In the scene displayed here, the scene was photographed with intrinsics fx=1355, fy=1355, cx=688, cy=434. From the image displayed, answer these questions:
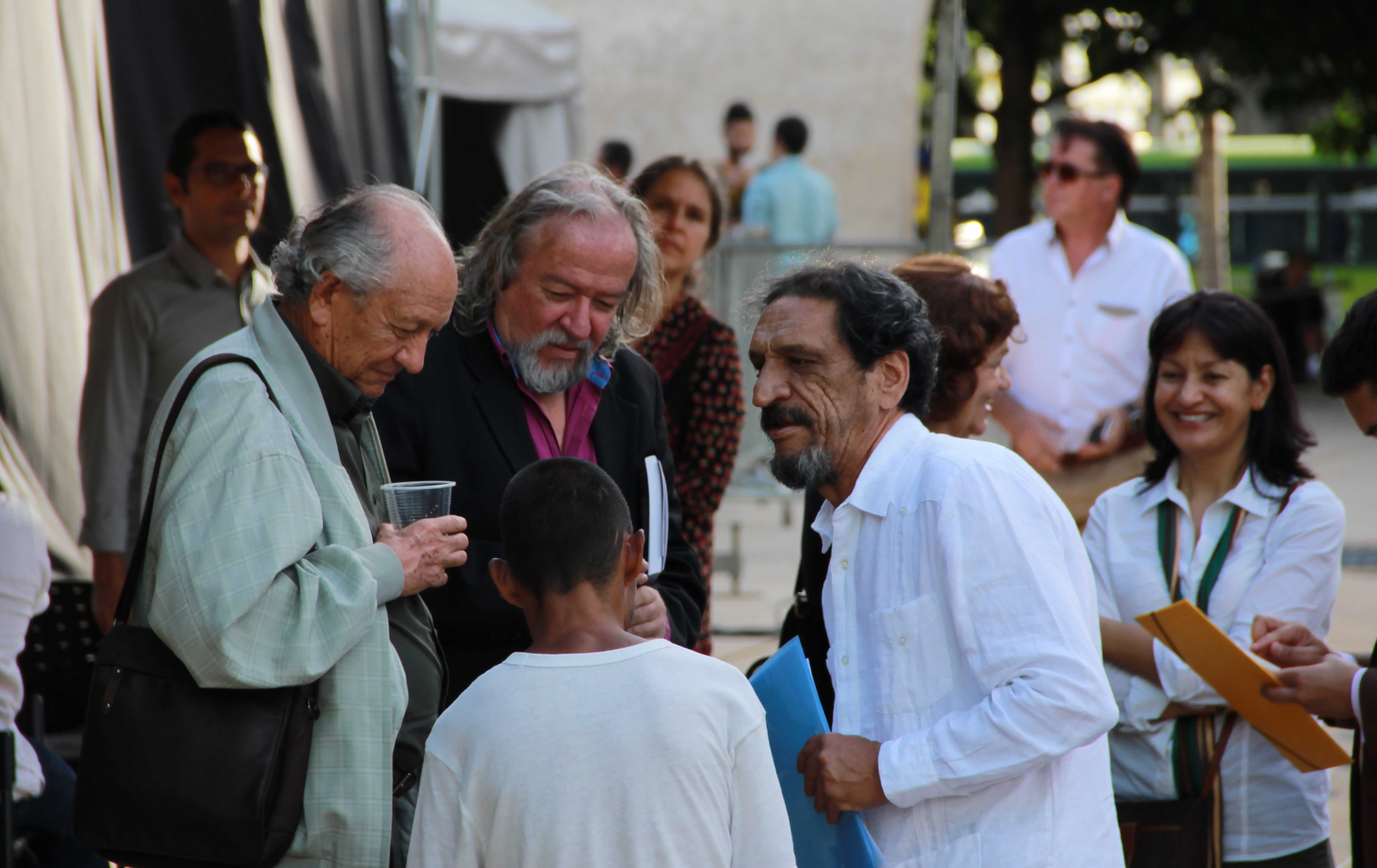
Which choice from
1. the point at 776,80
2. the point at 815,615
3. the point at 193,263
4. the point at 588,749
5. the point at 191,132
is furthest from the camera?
the point at 776,80

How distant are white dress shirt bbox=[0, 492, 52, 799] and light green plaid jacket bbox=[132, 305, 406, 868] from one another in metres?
1.12

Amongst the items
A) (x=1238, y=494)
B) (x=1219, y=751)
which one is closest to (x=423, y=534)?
(x=1219, y=751)

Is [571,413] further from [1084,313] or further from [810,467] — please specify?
[1084,313]

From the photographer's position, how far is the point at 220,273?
187 inches

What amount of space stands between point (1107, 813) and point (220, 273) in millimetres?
3607

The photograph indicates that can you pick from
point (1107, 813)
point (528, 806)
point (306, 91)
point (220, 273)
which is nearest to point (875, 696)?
point (1107, 813)

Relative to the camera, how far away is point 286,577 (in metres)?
2.11

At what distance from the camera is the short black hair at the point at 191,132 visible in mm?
4727

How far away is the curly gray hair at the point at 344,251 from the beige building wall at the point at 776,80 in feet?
34.9

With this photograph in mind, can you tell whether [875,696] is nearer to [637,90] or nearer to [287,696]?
[287,696]

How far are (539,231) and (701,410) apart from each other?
1330mm

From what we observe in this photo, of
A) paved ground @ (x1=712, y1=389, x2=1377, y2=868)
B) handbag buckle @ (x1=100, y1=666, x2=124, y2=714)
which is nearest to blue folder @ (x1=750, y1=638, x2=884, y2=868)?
handbag buckle @ (x1=100, y1=666, x2=124, y2=714)

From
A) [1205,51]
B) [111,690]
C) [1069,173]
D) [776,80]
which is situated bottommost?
[111,690]

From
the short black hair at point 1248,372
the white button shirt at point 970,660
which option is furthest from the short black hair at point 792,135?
the white button shirt at point 970,660
